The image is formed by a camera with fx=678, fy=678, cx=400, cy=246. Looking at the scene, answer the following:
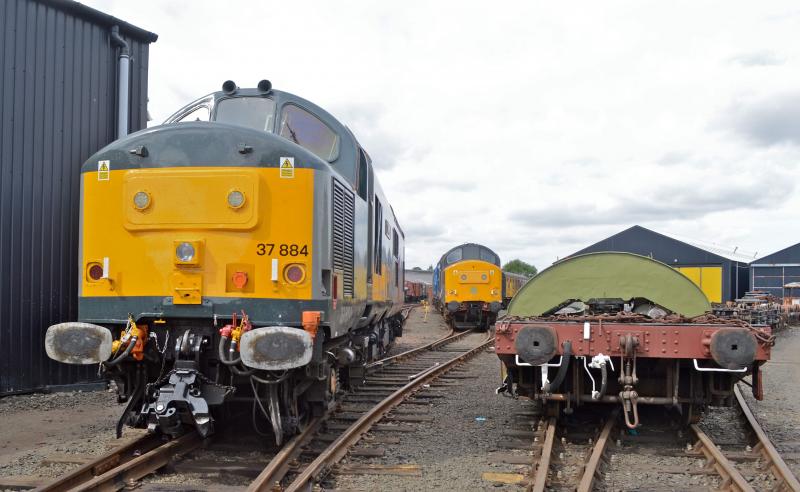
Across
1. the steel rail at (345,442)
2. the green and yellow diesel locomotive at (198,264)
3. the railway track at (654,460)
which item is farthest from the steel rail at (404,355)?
the green and yellow diesel locomotive at (198,264)

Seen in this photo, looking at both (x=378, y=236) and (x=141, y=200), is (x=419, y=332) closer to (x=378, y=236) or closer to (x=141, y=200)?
(x=378, y=236)

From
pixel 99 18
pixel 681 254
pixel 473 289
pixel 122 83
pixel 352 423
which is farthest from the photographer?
pixel 681 254

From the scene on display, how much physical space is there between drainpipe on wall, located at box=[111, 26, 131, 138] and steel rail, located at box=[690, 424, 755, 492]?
27.8 feet

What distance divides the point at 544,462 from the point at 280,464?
2056 millimetres

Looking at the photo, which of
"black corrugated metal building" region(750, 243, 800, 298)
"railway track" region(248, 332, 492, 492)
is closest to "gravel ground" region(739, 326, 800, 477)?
"railway track" region(248, 332, 492, 492)

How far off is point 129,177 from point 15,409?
4030 millimetres

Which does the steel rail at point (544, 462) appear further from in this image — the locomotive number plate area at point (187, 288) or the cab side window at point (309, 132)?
the cab side window at point (309, 132)

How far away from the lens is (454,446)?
635 centimetres

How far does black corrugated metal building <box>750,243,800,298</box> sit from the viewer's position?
44562mm

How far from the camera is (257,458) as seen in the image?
580 cm

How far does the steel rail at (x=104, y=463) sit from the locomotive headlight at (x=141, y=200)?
1958 mm

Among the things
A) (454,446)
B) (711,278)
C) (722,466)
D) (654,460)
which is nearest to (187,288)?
(454,446)

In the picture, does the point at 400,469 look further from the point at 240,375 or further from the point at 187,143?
the point at 187,143

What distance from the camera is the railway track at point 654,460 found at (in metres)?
5.05
